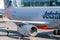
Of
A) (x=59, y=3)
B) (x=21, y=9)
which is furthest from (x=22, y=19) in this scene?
(x=59, y=3)

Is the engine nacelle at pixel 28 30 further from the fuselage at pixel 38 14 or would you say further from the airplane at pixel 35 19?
the fuselage at pixel 38 14

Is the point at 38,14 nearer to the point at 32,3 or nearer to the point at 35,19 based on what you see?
the point at 35,19

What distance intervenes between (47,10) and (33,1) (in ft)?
8.64

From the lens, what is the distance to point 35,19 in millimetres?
21344

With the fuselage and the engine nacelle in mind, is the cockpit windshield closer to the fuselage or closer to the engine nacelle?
the fuselage

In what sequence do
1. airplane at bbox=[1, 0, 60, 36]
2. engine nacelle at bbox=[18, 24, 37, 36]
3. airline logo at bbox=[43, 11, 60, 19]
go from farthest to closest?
airplane at bbox=[1, 0, 60, 36], airline logo at bbox=[43, 11, 60, 19], engine nacelle at bbox=[18, 24, 37, 36]

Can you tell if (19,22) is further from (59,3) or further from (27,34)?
(59,3)

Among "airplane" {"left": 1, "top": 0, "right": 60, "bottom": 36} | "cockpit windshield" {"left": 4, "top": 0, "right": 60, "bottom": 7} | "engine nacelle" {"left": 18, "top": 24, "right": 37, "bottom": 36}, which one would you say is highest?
"cockpit windshield" {"left": 4, "top": 0, "right": 60, "bottom": 7}

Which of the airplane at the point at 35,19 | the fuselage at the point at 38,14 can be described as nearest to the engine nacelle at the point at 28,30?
the airplane at the point at 35,19

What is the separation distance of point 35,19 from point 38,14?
0.74m

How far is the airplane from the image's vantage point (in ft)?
64.4

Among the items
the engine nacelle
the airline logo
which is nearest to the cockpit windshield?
the airline logo

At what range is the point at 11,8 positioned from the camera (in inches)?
949

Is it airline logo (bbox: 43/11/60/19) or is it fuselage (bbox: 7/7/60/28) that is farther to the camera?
fuselage (bbox: 7/7/60/28)
